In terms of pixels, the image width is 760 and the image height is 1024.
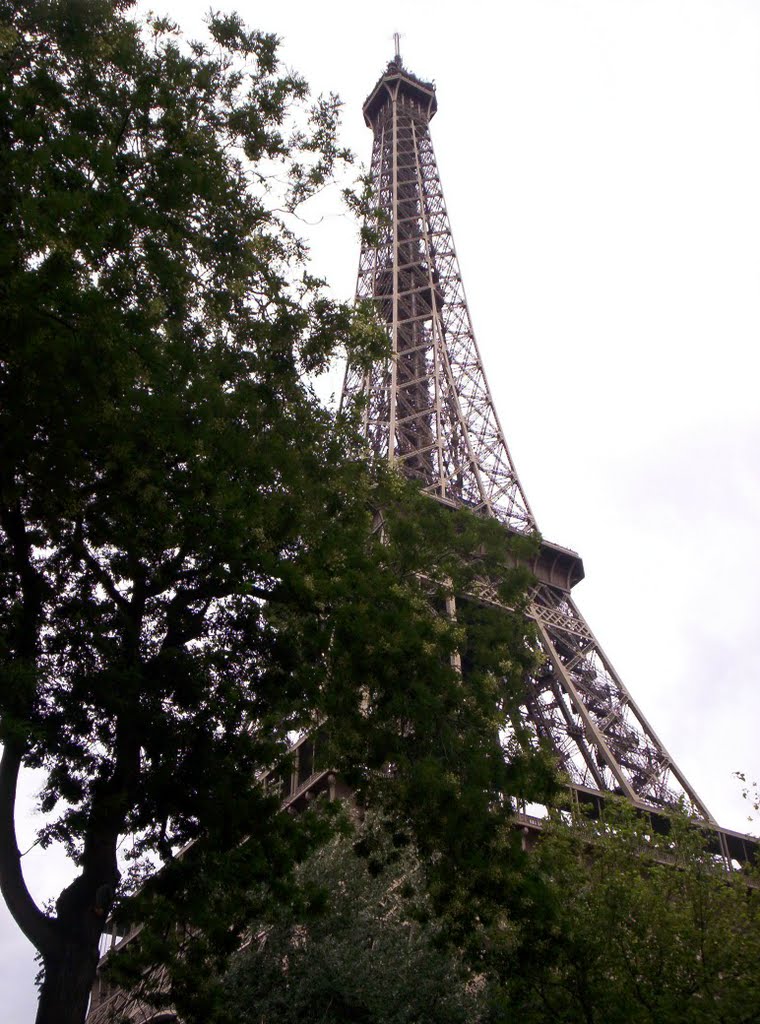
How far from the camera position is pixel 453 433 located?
163ft

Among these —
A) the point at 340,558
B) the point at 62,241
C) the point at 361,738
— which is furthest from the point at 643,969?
the point at 62,241

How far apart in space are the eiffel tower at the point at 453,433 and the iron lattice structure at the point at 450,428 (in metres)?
0.06

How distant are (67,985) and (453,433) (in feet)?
137

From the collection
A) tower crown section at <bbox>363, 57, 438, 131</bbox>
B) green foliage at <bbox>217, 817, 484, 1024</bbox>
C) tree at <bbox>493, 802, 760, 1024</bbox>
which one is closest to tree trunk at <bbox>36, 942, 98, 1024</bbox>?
tree at <bbox>493, 802, 760, 1024</bbox>

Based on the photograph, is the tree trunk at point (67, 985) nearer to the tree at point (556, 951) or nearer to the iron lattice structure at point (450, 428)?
the tree at point (556, 951)

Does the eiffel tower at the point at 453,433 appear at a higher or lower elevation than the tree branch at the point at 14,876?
higher

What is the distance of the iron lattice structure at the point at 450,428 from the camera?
119ft

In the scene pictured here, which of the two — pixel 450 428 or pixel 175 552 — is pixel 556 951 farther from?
pixel 450 428

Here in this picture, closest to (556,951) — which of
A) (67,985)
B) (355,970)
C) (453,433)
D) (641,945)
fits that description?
(641,945)

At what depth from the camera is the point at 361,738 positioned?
463 inches

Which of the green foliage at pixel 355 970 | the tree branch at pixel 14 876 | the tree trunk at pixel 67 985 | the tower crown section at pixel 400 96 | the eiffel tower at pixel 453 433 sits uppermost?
the tower crown section at pixel 400 96

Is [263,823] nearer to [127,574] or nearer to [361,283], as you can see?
[127,574]

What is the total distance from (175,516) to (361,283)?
4950 cm

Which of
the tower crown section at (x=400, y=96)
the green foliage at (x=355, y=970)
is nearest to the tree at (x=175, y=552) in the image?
the green foliage at (x=355, y=970)
